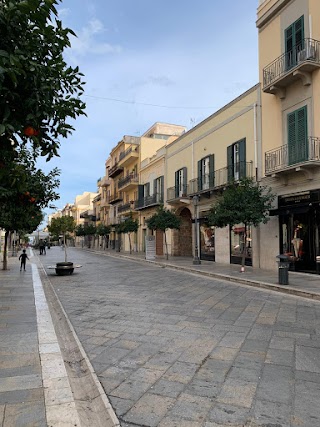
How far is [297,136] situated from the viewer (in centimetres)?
1511

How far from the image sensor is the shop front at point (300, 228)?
14383 millimetres

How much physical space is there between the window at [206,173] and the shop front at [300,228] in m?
6.83

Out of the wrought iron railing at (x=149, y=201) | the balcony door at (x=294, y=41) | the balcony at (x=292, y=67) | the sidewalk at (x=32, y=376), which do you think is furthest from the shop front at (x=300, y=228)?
the wrought iron railing at (x=149, y=201)

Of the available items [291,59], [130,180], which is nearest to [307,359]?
[291,59]

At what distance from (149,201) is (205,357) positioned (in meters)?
29.4

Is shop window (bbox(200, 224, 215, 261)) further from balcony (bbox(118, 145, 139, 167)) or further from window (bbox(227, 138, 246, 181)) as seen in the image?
balcony (bbox(118, 145, 139, 167))

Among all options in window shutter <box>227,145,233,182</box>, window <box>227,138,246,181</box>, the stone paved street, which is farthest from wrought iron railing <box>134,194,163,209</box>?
the stone paved street

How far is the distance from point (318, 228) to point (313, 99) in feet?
16.9

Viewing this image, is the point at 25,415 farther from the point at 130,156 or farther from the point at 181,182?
the point at 130,156

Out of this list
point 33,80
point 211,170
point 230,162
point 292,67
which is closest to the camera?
point 33,80

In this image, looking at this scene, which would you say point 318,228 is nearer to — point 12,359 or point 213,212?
point 213,212

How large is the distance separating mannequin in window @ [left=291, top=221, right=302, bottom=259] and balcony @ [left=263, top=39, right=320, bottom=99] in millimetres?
5736

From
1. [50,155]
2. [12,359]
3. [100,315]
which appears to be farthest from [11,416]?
[100,315]

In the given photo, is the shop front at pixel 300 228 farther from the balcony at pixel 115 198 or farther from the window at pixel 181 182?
the balcony at pixel 115 198
